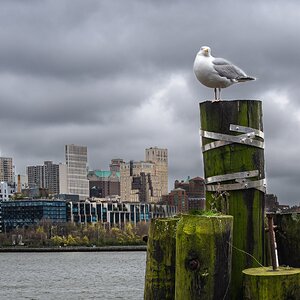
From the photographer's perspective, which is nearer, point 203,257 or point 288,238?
point 203,257

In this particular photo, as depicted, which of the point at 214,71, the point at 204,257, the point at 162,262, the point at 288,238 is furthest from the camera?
the point at 214,71

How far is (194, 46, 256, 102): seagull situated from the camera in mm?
11906

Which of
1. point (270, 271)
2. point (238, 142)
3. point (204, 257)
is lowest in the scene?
point (270, 271)

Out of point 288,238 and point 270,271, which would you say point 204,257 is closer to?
point 270,271

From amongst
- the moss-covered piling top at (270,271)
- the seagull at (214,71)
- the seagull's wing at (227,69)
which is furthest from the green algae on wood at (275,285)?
the seagull's wing at (227,69)

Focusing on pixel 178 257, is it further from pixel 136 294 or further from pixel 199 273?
pixel 136 294

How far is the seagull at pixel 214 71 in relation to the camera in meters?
11.9

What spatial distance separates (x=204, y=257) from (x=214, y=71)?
3126 mm

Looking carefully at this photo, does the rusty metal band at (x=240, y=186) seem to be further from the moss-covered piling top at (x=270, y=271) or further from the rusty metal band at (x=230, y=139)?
the moss-covered piling top at (x=270, y=271)

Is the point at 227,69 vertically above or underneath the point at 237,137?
above

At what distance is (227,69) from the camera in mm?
11984

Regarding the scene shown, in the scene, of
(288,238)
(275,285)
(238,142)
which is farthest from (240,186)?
(275,285)

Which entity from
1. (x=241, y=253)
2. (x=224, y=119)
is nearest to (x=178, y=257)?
(x=241, y=253)

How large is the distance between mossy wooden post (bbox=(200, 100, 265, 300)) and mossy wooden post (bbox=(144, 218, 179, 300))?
796 millimetres
